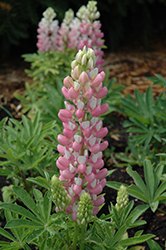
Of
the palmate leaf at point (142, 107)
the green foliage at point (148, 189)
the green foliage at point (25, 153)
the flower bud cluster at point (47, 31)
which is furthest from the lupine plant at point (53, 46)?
the green foliage at point (148, 189)

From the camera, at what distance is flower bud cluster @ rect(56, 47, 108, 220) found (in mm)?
1336

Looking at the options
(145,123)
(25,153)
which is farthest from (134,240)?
(145,123)

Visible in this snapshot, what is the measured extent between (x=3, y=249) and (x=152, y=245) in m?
0.77

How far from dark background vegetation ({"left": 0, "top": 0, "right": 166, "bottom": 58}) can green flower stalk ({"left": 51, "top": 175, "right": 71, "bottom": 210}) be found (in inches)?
111

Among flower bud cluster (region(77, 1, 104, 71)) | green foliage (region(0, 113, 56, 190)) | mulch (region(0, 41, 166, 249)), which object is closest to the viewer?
green foliage (region(0, 113, 56, 190))

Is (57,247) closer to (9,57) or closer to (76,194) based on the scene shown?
(76,194)

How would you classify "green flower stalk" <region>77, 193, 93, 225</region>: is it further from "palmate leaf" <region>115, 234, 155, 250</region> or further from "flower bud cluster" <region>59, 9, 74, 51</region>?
"flower bud cluster" <region>59, 9, 74, 51</region>

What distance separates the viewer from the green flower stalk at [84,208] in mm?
1304

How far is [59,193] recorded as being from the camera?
136 cm

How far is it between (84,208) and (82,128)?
0.35m

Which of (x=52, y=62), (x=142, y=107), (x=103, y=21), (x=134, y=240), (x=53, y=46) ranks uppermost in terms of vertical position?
(x=103, y=21)

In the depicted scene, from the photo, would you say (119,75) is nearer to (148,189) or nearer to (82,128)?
(148,189)

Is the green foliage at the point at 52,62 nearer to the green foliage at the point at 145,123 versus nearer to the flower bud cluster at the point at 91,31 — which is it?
the flower bud cluster at the point at 91,31

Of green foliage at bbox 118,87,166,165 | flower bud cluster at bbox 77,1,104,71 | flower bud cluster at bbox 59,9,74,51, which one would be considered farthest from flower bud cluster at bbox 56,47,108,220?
flower bud cluster at bbox 59,9,74,51
